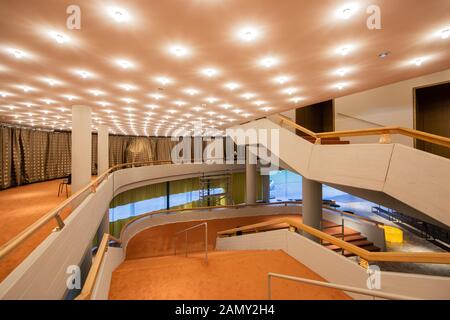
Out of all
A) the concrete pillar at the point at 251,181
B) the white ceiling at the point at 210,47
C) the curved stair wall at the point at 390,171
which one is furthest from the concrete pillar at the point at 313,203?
the concrete pillar at the point at 251,181

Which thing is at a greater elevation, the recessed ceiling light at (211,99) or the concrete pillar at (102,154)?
the recessed ceiling light at (211,99)

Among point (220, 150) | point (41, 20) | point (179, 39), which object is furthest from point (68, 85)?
point (220, 150)

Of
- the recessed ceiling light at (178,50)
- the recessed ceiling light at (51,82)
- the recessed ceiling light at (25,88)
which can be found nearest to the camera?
the recessed ceiling light at (178,50)

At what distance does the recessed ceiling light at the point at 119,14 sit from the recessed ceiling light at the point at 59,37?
1.13 meters

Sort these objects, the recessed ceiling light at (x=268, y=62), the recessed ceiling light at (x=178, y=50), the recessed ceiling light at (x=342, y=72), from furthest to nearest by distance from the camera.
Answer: the recessed ceiling light at (x=342, y=72) < the recessed ceiling light at (x=268, y=62) < the recessed ceiling light at (x=178, y=50)

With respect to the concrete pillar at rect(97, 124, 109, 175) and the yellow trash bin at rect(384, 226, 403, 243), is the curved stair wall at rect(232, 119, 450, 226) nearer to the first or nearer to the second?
the yellow trash bin at rect(384, 226, 403, 243)

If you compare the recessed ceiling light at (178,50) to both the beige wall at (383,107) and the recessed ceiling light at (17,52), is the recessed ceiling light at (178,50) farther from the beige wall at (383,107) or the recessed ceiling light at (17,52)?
the beige wall at (383,107)

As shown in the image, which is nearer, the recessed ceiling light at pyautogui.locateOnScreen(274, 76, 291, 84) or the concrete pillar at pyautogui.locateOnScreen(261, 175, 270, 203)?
the recessed ceiling light at pyautogui.locateOnScreen(274, 76, 291, 84)

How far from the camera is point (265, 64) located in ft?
16.8

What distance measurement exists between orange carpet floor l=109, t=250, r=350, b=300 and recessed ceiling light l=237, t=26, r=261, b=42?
4.45 meters

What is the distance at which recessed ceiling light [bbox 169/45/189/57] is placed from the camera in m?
4.18

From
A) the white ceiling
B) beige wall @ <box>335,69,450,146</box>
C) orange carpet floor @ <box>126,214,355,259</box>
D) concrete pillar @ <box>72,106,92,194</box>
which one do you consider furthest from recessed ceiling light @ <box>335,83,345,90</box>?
concrete pillar @ <box>72,106,92,194</box>

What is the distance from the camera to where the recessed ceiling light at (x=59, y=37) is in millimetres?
3562
